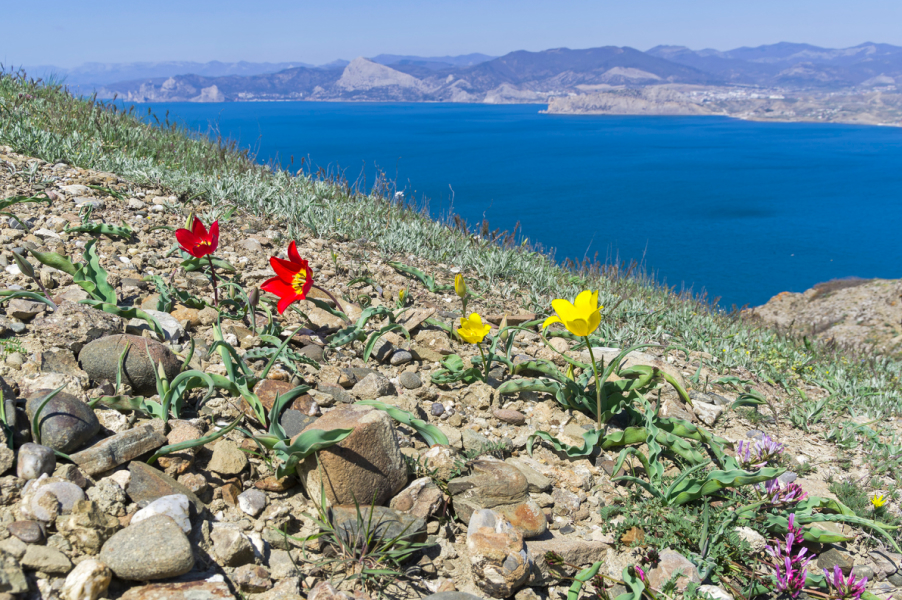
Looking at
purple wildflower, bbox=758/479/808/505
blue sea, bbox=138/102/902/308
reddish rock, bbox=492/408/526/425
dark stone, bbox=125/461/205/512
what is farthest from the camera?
blue sea, bbox=138/102/902/308

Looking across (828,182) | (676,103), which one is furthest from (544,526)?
(676,103)

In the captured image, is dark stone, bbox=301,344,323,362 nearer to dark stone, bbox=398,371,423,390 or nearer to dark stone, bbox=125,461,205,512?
dark stone, bbox=398,371,423,390

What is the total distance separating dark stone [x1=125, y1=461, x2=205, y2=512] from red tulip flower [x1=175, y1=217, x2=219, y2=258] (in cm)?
124

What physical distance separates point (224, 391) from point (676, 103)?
626 feet

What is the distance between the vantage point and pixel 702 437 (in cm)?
281

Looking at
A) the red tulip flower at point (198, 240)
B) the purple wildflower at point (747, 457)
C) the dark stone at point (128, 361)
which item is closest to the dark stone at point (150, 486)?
the dark stone at point (128, 361)

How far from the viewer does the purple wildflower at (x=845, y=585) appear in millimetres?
2057

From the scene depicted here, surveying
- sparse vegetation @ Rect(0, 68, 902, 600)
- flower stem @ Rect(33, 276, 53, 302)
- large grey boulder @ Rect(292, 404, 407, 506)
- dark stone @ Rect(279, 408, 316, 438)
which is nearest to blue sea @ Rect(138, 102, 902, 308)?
sparse vegetation @ Rect(0, 68, 902, 600)

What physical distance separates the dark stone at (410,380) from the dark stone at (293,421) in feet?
2.34

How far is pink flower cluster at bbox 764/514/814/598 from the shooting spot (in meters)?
2.08

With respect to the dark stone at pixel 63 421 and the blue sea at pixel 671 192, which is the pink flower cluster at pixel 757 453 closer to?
the dark stone at pixel 63 421

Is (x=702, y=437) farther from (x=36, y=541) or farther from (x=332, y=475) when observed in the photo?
(x=36, y=541)

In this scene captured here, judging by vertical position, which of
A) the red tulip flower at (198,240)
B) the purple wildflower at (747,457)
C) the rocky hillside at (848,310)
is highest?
the red tulip flower at (198,240)

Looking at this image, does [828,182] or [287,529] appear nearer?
[287,529]
